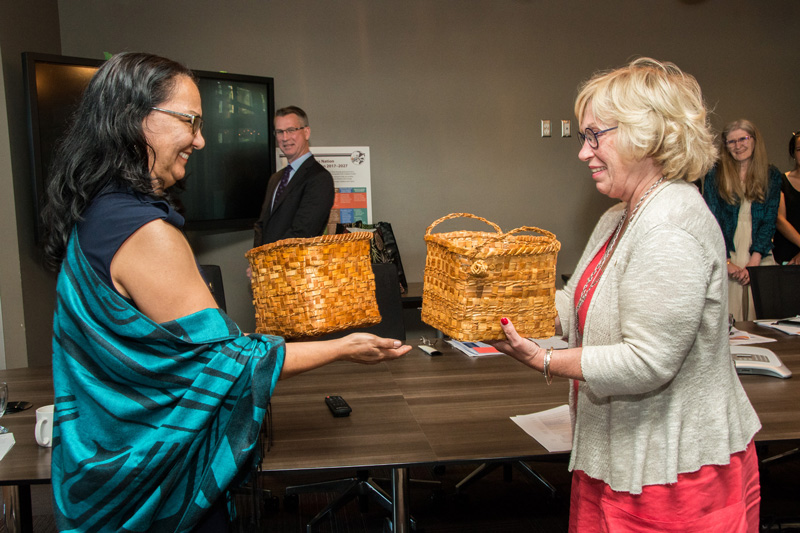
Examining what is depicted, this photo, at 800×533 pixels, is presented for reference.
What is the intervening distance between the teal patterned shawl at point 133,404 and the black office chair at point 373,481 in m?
1.43

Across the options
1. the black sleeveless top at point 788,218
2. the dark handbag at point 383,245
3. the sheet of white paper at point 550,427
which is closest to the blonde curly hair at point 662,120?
the sheet of white paper at point 550,427

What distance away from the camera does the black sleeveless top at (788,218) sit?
15.3 ft

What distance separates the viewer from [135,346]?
1220 millimetres

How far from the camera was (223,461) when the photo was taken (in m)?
1.30

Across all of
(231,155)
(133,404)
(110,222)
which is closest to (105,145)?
(110,222)

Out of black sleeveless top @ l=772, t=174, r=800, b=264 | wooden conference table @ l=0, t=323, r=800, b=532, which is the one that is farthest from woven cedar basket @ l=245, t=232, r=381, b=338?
black sleeveless top @ l=772, t=174, r=800, b=264

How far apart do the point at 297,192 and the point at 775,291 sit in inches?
103

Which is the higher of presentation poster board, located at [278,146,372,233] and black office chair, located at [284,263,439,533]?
presentation poster board, located at [278,146,372,233]

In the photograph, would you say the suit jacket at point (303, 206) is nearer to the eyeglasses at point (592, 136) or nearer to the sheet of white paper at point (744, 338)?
the sheet of white paper at point (744, 338)

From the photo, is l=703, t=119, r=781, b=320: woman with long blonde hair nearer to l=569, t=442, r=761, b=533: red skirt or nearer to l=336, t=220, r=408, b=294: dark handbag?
l=336, t=220, r=408, b=294: dark handbag

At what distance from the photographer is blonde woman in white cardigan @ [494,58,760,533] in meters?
1.25

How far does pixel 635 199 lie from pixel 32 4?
13.5 feet

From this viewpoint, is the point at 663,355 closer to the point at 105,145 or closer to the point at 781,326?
the point at 105,145

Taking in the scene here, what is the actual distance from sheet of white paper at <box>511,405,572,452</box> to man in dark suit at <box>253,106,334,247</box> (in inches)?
77.8
